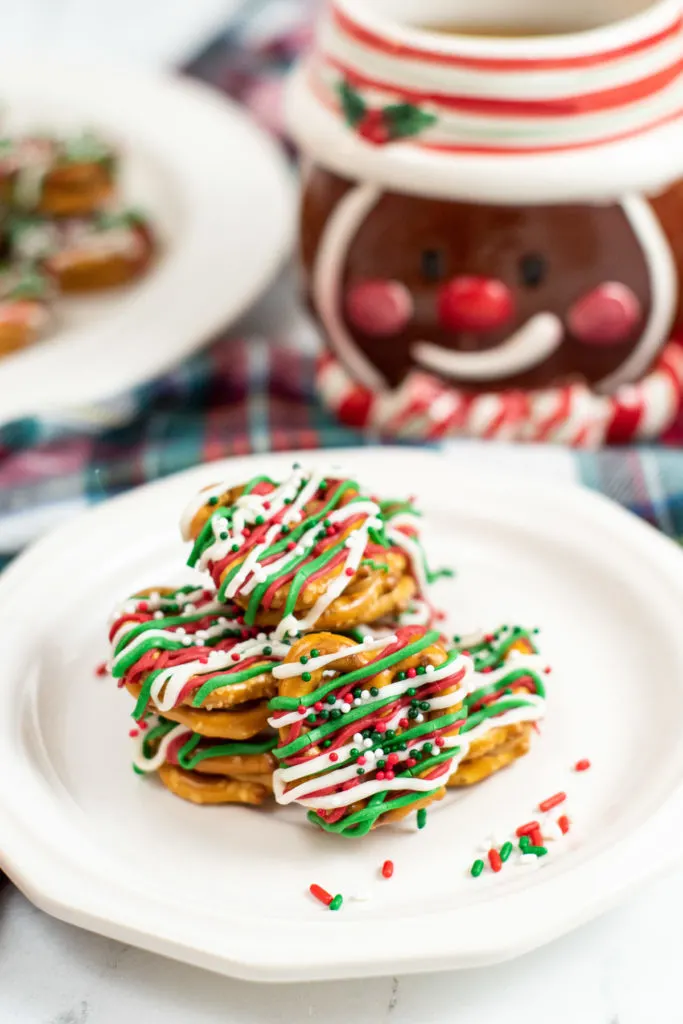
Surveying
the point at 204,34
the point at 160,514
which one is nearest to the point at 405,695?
the point at 160,514

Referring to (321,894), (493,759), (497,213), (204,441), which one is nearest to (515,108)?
(497,213)

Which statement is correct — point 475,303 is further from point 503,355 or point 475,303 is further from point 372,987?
point 372,987

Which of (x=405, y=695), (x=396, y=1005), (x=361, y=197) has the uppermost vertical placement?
(x=361, y=197)

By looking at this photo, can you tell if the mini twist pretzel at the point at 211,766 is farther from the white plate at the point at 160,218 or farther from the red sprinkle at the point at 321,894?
the white plate at the point at 160,218

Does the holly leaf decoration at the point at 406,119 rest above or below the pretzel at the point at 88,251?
above

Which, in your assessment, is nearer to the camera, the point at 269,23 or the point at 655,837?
the point at 655,837

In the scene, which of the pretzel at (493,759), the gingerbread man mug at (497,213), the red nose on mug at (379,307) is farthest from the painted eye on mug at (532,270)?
the pretzel at (493,759)

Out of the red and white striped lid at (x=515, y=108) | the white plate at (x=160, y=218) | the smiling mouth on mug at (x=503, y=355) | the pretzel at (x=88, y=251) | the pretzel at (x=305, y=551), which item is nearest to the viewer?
the pretzel at (x=305, y=551)

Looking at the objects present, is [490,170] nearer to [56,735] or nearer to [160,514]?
[160,514]
